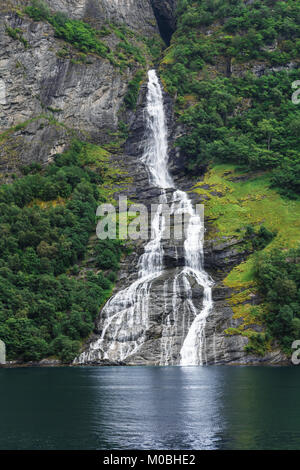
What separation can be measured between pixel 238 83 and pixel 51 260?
63.4 metres

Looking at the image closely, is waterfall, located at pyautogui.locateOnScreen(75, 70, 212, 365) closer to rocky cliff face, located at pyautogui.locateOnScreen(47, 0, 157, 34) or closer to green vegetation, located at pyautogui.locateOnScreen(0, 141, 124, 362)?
green vegetation, located at pyautogui.locateOnScreen(0, 141, 124, 362)

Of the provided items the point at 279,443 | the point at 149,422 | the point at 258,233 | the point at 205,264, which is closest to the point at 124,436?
the point at 149,422

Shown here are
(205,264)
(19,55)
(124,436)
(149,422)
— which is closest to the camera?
(124,436)

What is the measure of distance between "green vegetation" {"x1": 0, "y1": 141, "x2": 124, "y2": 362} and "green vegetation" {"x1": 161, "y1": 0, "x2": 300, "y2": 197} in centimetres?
2303

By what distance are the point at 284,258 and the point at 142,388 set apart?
2851cm

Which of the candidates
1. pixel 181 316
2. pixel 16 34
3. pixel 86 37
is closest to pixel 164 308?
pixel 181 316

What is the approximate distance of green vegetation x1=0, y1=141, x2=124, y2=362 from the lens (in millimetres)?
52781

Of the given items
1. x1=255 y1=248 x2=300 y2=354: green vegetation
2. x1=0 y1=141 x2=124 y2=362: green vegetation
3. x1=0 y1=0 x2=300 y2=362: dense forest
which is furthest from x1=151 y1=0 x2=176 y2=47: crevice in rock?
x1=255 y1=248 x2=300 y2=354: green vegetation

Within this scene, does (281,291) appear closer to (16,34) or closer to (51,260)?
(51,260)

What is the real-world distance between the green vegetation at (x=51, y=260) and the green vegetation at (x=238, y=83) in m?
23.0

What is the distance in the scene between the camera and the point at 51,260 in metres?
64.2

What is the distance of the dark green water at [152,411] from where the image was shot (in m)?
19.2

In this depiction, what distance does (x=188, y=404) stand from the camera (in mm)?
26938
